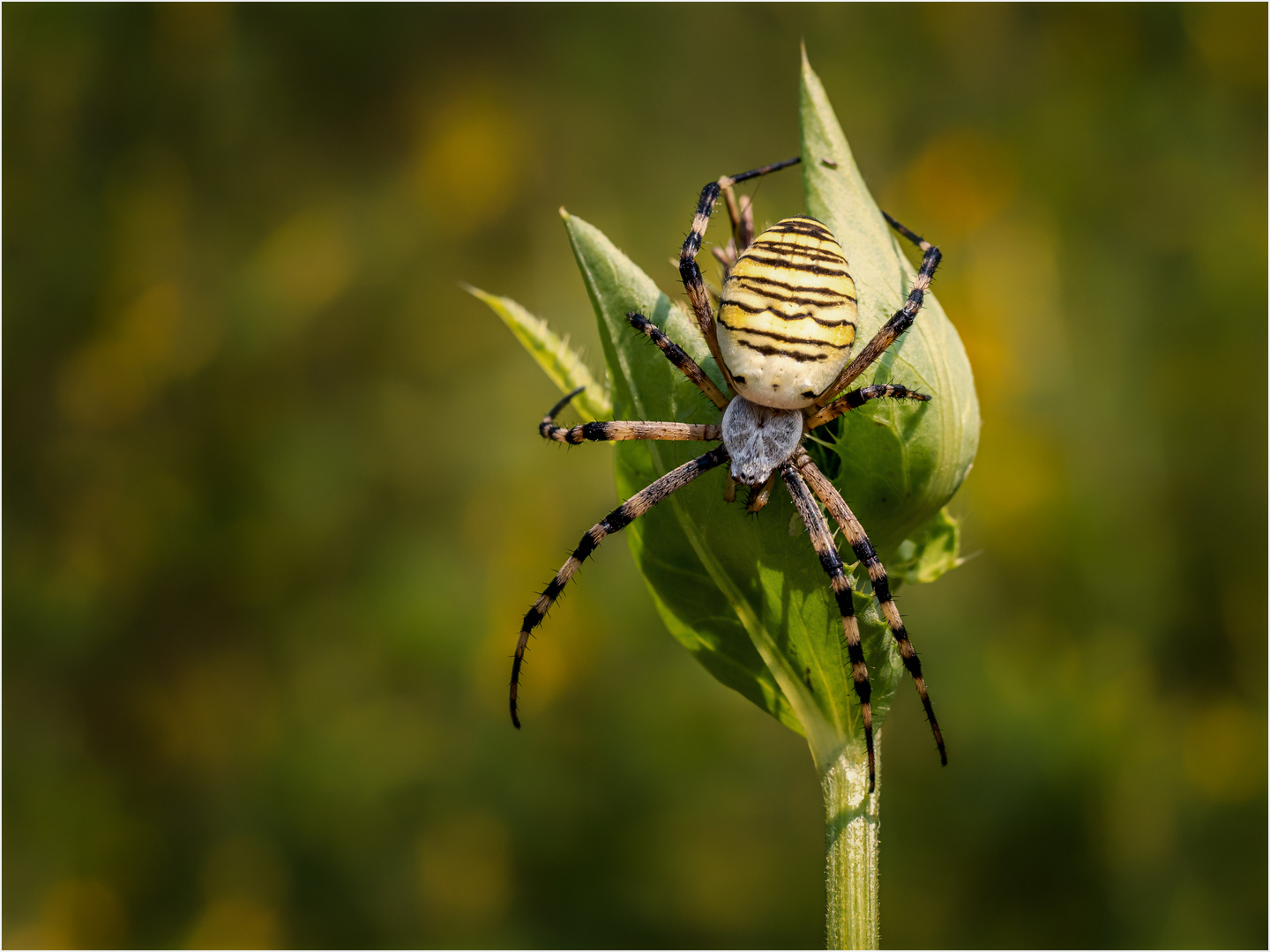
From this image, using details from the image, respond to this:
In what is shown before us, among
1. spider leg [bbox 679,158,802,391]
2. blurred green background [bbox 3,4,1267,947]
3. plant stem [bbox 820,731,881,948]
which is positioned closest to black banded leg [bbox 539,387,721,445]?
spider leg [bbox 679,158,802,391]

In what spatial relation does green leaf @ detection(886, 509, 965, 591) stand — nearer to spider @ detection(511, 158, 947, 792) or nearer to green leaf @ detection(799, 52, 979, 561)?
spider @ detection(511, 158, 947, 792)

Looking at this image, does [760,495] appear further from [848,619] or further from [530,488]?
[530,488]

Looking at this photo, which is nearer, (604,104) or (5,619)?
(5,619)

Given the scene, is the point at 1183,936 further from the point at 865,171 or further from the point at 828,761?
the point at 865,171

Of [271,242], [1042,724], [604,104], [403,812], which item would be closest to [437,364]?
[271,242]

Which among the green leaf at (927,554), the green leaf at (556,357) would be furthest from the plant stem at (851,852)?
the green leaf at (556,357)
